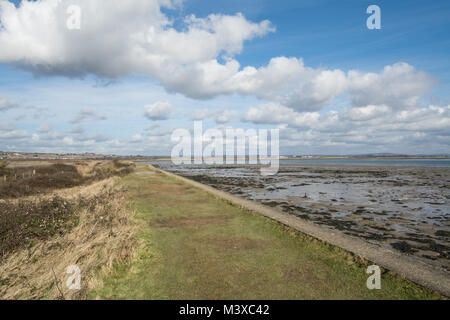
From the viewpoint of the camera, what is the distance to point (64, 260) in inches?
267

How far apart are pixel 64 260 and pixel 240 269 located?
4.88 metres

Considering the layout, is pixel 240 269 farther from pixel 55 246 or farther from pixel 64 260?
pixel 55 246

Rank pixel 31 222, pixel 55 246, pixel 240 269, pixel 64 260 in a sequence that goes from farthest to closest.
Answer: pixel 31 222 → pixel 55 246 → pixel 64 260 → pixel 240 269

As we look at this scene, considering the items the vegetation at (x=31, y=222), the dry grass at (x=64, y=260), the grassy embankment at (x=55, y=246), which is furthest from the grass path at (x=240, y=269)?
the vegetation at (x=31, y=222)

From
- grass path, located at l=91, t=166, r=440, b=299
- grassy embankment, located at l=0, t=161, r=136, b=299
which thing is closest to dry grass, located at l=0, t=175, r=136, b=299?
grassy embankment, located at l=0, t=161, r=136, b=299

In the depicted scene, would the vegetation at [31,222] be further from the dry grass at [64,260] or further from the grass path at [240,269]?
the grass path at [240,269]

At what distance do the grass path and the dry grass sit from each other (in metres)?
0.44

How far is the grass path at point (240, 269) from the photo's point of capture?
17.4ft

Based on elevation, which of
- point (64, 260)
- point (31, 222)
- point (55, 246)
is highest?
point (31, 222)

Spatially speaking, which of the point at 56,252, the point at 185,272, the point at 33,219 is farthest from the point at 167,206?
the point at 185,272

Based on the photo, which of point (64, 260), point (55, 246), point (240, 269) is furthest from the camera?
point (55, 246)

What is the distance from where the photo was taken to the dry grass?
18.0 feet

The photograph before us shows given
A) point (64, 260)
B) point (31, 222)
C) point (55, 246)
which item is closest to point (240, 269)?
point (64, 260)
